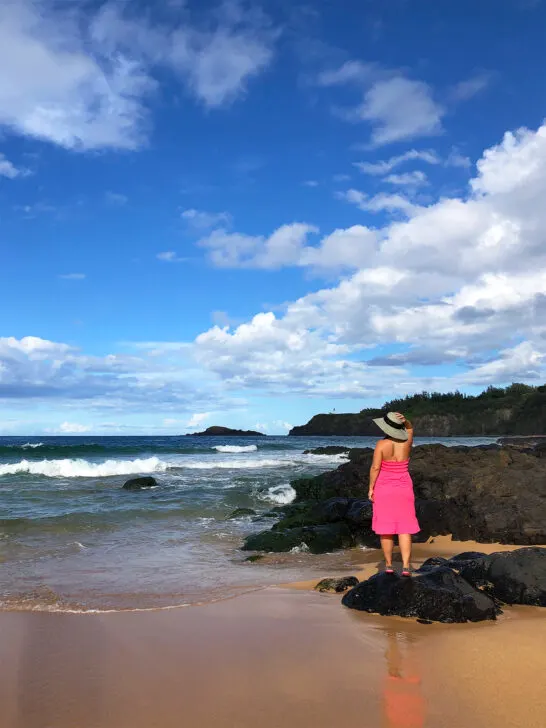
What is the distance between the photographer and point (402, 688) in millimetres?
3635

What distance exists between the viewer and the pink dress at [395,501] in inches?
247

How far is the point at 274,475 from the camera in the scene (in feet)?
84.7

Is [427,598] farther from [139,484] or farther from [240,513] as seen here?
[139,484]

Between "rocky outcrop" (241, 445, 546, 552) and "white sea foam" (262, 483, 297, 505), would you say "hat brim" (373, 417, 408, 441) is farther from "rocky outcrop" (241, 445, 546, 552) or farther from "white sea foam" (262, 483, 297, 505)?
"white sea foam" (262, 483, 297, 505)

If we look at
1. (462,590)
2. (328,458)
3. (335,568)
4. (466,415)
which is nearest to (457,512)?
(335,568)

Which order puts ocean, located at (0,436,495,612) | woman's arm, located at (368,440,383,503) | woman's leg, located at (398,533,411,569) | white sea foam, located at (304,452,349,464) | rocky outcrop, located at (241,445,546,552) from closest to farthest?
woman's leg, located at (398,533,411,569) < woman's arm, located at (368,440,383,503) < ocean, located at (0,436,495,612) < rocky outcrop, located at (241,445,546,552) < white sea foam, located at (304,452,349,464)

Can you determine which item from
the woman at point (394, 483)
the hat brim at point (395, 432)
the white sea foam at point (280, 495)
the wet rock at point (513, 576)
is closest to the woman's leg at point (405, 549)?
the woman at point (394, 483)

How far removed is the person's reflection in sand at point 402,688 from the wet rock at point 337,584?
72.2 inches

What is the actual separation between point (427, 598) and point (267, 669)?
1.88 metres

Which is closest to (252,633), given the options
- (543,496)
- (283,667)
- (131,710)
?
(283,667)

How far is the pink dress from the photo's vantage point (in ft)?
20.6

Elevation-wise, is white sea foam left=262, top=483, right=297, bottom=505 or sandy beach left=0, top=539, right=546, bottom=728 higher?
sandy beach left=0, top=539, right=546, bottom=728

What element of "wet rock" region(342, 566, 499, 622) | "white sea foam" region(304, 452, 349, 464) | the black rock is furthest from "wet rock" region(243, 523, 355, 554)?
"white sea foam" region(304, 452, 349, 464)

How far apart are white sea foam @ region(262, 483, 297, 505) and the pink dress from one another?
11755 millimetres
